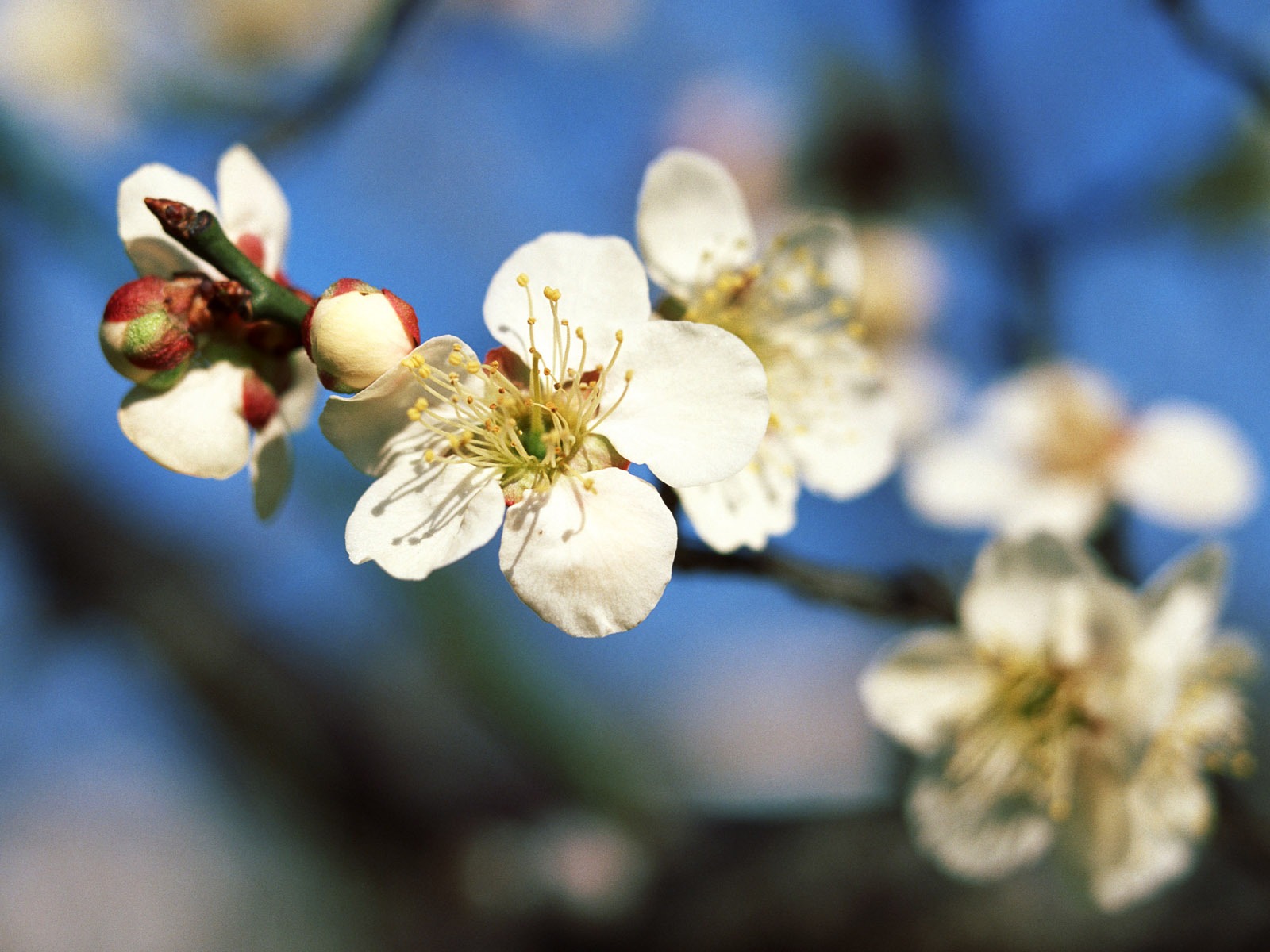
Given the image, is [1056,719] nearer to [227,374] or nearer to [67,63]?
[227,374]

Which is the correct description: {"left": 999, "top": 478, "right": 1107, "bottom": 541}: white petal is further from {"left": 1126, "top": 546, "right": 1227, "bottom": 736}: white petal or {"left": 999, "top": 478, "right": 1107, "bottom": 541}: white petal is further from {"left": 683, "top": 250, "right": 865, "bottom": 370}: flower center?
{"left": 683, "top": 250, "right": 865, "bottom": 370}: flower center

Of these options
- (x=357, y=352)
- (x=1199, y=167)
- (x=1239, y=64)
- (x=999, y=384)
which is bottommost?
(x=357, y=352)

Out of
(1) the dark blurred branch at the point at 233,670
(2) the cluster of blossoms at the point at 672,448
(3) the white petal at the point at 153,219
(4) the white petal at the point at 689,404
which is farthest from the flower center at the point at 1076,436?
(1) the dark blurred branch at the point at 233,670

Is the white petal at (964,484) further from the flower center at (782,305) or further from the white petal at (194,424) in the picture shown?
the white petal at (194,424)

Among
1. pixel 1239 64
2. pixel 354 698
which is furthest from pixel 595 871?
pixel 1239 64

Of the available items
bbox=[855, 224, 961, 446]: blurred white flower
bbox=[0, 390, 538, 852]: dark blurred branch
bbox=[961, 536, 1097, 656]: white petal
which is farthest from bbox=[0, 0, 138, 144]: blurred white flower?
bbox=[961, 536, 1097, 656]: white petal

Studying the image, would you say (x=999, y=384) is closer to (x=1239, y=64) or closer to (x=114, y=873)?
(x=1239, y=64)
